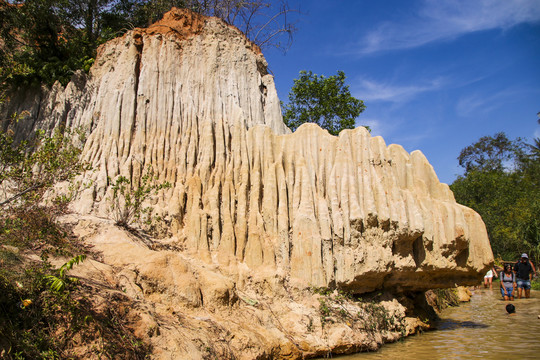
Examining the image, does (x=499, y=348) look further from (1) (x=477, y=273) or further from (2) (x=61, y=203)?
(2) (x=61, y=203)

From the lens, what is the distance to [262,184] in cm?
1297

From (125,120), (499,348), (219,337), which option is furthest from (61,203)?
(499,348)

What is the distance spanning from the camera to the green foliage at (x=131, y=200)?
1139cm

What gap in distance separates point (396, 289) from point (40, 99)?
15125mm

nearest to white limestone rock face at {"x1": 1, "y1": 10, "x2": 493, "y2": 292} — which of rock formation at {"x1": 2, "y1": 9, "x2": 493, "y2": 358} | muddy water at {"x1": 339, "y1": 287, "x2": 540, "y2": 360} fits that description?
rock formation at {"x1": 2, "y1": 9, "x2": 493, "y2": 358}

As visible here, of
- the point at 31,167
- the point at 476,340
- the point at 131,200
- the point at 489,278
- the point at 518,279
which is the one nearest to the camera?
the point at 31,167

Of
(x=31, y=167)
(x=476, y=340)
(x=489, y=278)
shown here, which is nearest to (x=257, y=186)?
(x=31, y=167)

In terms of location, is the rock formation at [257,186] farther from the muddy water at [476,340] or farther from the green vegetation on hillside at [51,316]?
the green vegetation on hillside at [51,316]

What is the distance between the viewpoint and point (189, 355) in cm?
757

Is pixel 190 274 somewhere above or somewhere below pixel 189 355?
above

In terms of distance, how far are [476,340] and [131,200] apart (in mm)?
10348

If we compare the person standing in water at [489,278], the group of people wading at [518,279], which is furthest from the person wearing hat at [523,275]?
the person standing in water at [489,278]

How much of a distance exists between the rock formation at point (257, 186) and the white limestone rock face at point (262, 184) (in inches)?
1.4

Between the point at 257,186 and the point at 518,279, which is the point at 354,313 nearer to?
the point at 257,186
